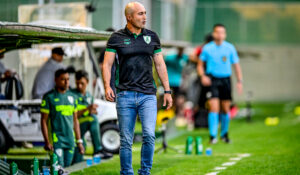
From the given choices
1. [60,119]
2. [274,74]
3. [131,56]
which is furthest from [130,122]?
[274,74]

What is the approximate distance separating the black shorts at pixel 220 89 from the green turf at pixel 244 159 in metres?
0.93

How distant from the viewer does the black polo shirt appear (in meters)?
9.28

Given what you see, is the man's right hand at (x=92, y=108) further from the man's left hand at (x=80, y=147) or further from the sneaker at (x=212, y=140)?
the sneaker at (x=212, y=140)

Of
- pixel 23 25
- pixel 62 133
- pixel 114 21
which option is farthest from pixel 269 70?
pixel 23 25

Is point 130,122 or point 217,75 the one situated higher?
point 217,75

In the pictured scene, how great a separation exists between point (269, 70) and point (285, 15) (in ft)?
8.20

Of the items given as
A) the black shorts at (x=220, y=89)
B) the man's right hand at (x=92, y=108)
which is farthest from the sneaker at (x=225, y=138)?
the man's right hand at (x=92, y=108)

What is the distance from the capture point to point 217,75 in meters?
15.9

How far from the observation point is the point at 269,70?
35.4m

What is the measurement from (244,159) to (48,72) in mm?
3573

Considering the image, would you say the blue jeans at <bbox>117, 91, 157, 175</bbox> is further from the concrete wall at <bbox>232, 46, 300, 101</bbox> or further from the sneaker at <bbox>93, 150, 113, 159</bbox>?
the concrete wall at <bbox>232, 46, 300, 101</bbox>

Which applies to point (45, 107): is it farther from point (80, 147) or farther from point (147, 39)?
point (147, 39)

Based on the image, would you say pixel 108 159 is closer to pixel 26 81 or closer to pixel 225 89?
pixel 26 81

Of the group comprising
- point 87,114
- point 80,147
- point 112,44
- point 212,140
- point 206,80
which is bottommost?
point 212,140
